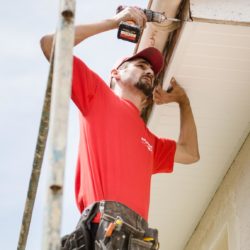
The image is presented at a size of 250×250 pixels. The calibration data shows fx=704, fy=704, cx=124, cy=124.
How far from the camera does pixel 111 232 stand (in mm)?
3639

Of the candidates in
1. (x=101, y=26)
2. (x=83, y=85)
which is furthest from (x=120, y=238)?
(x=101, y=26)

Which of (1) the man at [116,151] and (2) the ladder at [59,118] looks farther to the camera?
(1) the man at [116,151]

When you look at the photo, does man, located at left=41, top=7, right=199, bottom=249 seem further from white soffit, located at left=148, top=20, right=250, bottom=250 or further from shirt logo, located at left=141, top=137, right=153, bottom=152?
white soffit, located at left=148, top=20, right=250, bottom=250

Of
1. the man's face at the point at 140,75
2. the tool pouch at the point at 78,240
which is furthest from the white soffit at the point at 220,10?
the tool pouch at the point at 78,240

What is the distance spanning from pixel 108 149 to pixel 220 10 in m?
1.16

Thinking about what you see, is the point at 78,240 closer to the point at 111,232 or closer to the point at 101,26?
the point at 111,232

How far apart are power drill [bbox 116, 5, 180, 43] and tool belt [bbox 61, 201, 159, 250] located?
3.69 feet

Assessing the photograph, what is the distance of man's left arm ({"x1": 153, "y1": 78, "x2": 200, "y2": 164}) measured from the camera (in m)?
4.92

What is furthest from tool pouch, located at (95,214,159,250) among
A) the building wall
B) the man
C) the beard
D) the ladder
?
the building wall

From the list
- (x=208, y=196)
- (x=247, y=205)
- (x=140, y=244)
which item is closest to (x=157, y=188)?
(x=208, y=196)

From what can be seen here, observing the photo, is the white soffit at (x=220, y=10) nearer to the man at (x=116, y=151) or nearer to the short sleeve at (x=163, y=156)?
the man at (x=116, y=151)

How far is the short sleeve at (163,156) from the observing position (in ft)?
15.5

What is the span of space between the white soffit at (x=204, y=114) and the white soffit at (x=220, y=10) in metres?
0.07

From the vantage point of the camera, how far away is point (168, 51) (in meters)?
4.77
